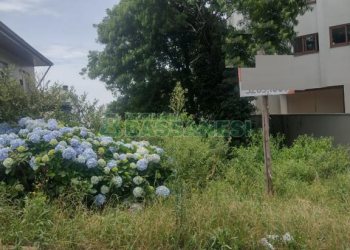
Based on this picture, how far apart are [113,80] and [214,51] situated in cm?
411

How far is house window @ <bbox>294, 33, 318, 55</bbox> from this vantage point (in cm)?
2192

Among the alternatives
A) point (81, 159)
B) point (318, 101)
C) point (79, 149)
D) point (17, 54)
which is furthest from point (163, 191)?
point (318, 101)

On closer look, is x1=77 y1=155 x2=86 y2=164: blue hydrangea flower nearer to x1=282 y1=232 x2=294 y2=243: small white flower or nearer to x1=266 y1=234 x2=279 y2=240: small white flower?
x1=266 y1=234 x2=279 y2=240: small white flower

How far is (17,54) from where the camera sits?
13656mm

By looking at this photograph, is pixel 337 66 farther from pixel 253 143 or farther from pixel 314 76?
pixel 253 143

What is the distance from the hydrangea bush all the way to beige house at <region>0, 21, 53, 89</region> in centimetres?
405

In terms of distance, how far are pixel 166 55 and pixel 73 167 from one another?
13260 mm

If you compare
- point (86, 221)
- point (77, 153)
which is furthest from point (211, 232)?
point (77, 153)

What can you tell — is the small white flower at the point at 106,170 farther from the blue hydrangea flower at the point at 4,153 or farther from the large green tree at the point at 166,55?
the large green tree at the point at 166,55

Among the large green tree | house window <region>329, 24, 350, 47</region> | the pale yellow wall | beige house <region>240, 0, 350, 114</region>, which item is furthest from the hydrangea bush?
the pale yellow wall

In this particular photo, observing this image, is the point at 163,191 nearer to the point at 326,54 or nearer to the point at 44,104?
the point at 44,104

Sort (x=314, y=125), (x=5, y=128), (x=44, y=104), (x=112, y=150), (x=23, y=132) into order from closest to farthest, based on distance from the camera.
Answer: (x=23, y=132), (x=112, y=150), (x=5, y=128), (x=44, y=104), (x=314, y=125)

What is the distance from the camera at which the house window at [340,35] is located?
66.8 feet

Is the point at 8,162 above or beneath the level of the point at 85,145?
beneath
